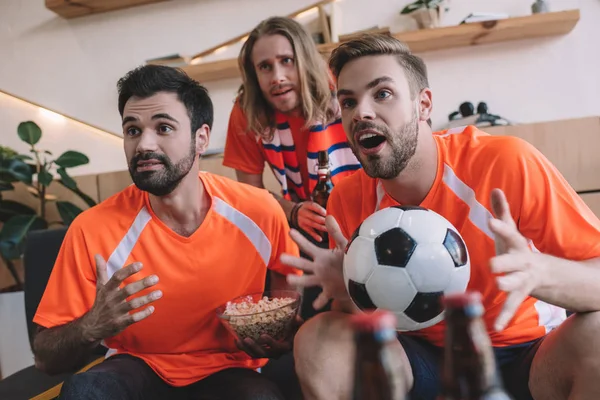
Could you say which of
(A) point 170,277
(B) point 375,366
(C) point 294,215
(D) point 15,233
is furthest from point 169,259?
(D) point 15,233

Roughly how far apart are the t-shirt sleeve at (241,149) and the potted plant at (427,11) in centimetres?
141

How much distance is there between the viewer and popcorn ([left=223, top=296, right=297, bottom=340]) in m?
1.35

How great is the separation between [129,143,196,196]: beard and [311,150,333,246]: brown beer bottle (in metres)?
0.57

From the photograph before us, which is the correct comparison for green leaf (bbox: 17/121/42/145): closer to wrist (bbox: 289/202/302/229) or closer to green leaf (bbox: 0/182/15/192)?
green leaf (bbox: 0/182/15/192)

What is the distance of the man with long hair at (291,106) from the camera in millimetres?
2025

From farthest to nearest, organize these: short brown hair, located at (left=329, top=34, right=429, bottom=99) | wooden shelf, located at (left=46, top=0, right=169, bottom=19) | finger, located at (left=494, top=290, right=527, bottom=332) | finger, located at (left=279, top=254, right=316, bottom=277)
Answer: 1. wooden shelf, located at (left=46, top=0, right=169, bottom=19)
2. short brown hair, located at (left=329, top=34, right=429, bottom=99)
3. finger, located at (left=279, top=254, right=316, bottom=277)
4. finger, located at (left=494, top=290, right=527, bottom=332)

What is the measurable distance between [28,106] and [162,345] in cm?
287

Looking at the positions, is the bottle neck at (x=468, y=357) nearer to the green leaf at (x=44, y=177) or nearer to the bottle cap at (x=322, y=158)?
the bottle cap at (x=322, y=158)

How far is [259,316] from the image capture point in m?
1.35

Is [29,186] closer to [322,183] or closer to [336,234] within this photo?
[322,183]

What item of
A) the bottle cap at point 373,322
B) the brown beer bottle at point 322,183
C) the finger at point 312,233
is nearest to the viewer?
the bottle cap at point 373,322

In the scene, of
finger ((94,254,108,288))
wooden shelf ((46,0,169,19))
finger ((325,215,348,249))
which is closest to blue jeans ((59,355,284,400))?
finger ((94,254,108,288))

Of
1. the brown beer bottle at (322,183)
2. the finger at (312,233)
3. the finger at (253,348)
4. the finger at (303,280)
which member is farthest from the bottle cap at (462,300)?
the brown beer bottle at (322,183)

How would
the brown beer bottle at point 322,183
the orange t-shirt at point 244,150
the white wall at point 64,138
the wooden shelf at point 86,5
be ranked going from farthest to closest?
the white wall at point 64,138 → the wooden shelf at point 86,5 → the orange t-shirt at point 244,150 → the brown beer bottle at point 322,183
